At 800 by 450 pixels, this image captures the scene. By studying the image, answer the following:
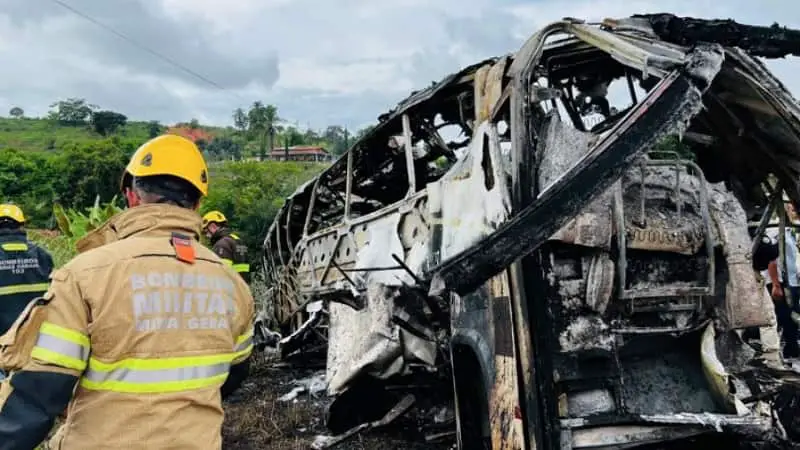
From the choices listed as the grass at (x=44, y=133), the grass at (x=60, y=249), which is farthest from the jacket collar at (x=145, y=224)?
the grass at (x=44, y=133)

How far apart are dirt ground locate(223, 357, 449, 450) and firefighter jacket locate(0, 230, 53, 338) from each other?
1778mm

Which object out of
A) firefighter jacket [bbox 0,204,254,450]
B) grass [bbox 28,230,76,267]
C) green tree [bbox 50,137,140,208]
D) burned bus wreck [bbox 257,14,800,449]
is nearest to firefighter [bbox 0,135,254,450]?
firefighter jacket [bbox 0,204,254,450]

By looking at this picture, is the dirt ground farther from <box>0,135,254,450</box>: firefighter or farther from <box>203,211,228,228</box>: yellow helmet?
<box>0,135,254,450</box>: firefighter

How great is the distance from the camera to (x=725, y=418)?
9.48ft

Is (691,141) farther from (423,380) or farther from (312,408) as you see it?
(312,408)

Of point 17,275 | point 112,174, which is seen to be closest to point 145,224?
point 17,275

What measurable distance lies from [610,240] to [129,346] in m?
1.99

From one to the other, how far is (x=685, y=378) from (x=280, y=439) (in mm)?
3215

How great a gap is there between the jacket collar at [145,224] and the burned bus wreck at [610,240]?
0.86m

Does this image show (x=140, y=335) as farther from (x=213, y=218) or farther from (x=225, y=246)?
(x=213, y=218)

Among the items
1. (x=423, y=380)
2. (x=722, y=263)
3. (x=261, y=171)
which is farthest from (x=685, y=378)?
(x=261, y=171)

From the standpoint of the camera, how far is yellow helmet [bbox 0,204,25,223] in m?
5.02

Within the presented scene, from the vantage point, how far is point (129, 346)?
173 centimetres

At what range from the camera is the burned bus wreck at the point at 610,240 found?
2336mm
